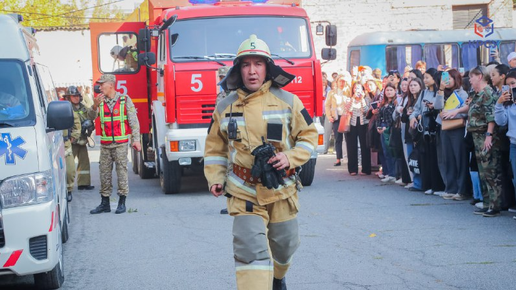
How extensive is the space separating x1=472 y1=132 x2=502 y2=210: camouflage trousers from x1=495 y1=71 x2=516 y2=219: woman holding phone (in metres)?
0.30

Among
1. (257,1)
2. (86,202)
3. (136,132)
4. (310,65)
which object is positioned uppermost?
(257,1)

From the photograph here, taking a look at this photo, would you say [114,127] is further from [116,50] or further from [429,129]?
[429,129]

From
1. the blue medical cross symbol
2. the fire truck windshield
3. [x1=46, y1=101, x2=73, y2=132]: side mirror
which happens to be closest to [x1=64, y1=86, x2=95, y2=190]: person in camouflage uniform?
the fire truck windshield

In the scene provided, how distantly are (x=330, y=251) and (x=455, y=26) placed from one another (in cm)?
3165

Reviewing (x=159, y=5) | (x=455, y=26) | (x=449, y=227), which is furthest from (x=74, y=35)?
(x=449, y=227)

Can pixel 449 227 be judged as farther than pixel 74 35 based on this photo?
No

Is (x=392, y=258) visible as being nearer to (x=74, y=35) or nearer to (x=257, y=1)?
(x=257, y=1)

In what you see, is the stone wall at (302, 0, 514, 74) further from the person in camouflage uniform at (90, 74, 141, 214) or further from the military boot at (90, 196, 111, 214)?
the person in camouflage uniform at (90, 74, 141, 214)

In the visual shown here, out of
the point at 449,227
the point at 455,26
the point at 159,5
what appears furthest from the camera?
the point at 455,26

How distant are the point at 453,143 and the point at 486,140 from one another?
1501mm

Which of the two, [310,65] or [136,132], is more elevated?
[310,65]

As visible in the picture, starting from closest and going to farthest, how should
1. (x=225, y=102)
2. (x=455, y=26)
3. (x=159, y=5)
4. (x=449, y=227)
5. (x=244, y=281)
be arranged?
(x=244, y=281) < (x=225, y=102) < (x=449, y=227) < (x=159, y=5) < (x=455, y=26)

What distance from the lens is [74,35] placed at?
153ft

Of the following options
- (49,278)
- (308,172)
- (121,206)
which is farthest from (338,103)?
(49,278)
